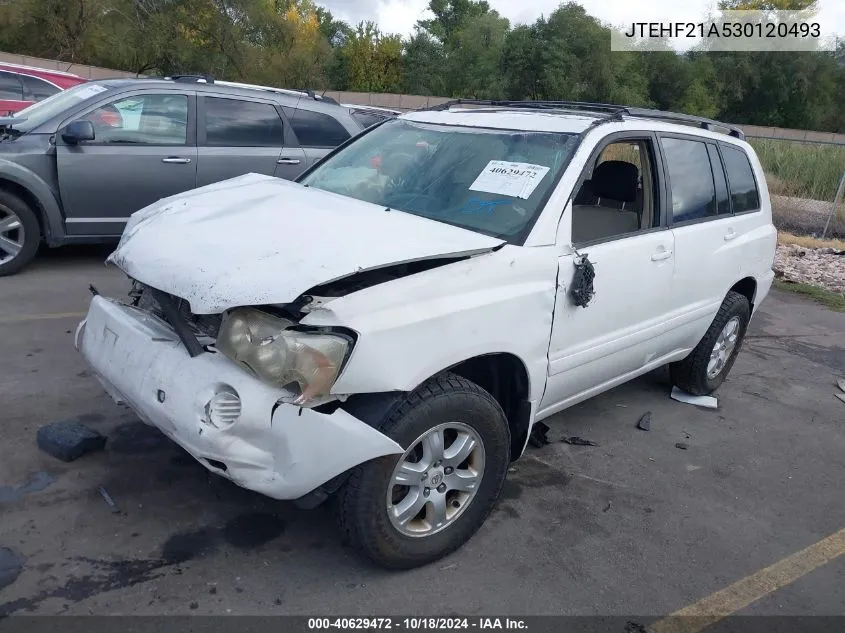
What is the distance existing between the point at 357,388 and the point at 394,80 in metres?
53.7

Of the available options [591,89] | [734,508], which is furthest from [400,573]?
[591,89]

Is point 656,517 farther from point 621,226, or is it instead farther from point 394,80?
point 394,80

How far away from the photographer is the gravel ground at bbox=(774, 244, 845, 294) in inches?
382

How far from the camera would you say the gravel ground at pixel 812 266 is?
9.71 m

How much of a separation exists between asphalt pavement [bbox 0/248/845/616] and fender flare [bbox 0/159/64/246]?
72.4 inches

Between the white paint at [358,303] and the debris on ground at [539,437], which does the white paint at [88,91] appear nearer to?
the white paint at [358,303]

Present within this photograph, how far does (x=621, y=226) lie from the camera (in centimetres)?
454

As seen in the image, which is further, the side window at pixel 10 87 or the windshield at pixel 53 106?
the side window at pixel 10 87

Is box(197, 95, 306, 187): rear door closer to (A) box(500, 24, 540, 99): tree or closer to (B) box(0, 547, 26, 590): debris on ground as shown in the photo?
(B) box(0, 547, 26, 590): debris on ground

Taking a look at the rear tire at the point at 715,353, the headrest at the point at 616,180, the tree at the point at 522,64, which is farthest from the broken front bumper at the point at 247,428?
the tree at the point at 522,64

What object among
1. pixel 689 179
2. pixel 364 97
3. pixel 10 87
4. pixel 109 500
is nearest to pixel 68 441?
pixel 109 500

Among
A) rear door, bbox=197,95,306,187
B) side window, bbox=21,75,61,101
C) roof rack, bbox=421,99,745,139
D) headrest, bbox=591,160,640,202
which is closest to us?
roof rack, bbox=421,99,745,139

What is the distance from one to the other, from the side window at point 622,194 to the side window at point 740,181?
758 millimetres

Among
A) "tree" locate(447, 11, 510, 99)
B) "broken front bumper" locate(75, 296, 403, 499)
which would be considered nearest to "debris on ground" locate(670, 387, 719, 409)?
"broken front bumper" locate(75, 296, 403, 499)
